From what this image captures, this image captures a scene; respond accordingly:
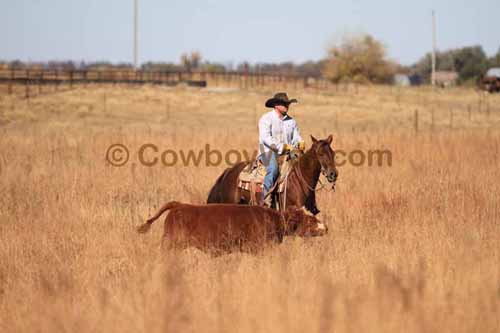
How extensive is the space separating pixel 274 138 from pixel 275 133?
7 cm

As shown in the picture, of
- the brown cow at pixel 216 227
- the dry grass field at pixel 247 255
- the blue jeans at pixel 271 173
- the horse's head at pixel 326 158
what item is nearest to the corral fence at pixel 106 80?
the dry grass field at pixel 247 255

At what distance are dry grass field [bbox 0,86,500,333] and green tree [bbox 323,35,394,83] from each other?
58.2m

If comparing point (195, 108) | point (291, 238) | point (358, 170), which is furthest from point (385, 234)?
point (195, 108)

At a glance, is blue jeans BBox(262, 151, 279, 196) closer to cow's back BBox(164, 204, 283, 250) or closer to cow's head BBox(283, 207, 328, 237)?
cow's head BBox(283, 207, 328, 237)

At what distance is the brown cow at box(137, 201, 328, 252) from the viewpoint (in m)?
7.78

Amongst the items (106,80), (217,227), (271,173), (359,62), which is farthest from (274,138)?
(359,62)

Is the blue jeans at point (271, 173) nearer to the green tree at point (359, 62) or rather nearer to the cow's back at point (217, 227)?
the cow's back at point (217, 227)

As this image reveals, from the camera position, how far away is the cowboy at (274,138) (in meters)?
9.99

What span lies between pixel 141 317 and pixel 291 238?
385cm

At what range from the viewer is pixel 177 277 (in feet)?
17.1

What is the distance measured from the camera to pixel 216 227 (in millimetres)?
7836

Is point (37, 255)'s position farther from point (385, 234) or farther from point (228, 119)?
point (228, 119)

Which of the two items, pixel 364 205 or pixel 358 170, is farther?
pixel 358 170

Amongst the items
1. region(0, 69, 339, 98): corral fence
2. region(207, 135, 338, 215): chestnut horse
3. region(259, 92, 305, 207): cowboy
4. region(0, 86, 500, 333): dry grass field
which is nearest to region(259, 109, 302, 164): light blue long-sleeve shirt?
region(259, 92, 305, 207): cowboy
